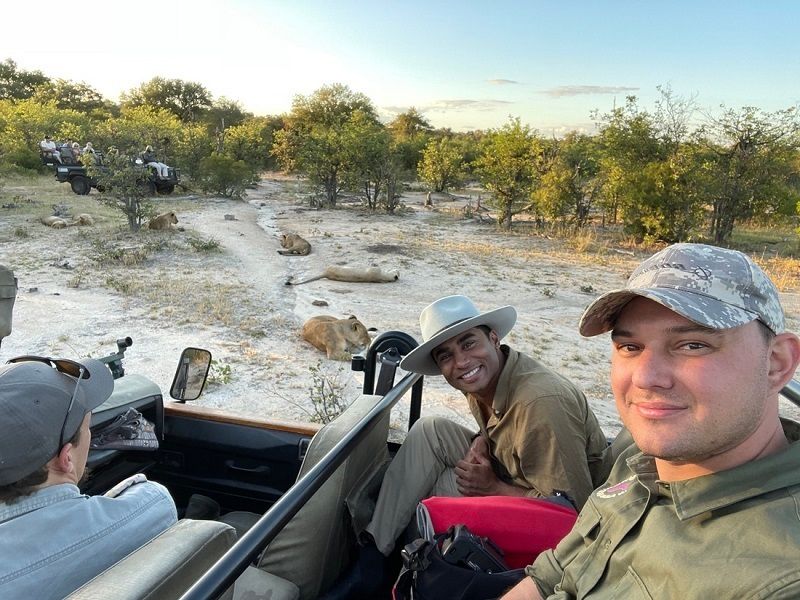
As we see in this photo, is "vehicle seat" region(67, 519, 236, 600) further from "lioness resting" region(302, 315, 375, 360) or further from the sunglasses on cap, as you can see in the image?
"lioness resting" region(302, 315, 375, 360)

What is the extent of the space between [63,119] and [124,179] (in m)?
14.7

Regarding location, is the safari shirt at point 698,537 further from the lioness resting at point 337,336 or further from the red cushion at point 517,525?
the lioness resting at point 337,336

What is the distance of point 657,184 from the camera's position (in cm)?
1168

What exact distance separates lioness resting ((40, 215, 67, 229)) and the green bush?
6088 mm

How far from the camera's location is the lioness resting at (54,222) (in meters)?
11.1

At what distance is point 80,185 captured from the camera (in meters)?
15.6

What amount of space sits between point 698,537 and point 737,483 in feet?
0.36

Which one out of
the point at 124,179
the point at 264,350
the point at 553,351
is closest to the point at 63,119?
the point at 124,179

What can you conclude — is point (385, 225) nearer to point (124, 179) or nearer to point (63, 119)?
point (124, 179)

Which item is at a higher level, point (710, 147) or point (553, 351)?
point (710, 147)

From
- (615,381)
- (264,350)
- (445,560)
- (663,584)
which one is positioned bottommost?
(264,350)

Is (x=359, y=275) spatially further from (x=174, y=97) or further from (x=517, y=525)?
(x=174, y=97)

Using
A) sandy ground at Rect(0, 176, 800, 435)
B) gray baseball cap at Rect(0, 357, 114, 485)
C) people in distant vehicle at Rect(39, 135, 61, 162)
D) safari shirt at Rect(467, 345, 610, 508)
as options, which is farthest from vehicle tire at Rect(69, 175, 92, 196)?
safari shirt at Rect(467, 345, 610, 508)

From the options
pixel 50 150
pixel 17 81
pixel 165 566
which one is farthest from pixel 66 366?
pixel 17 81
